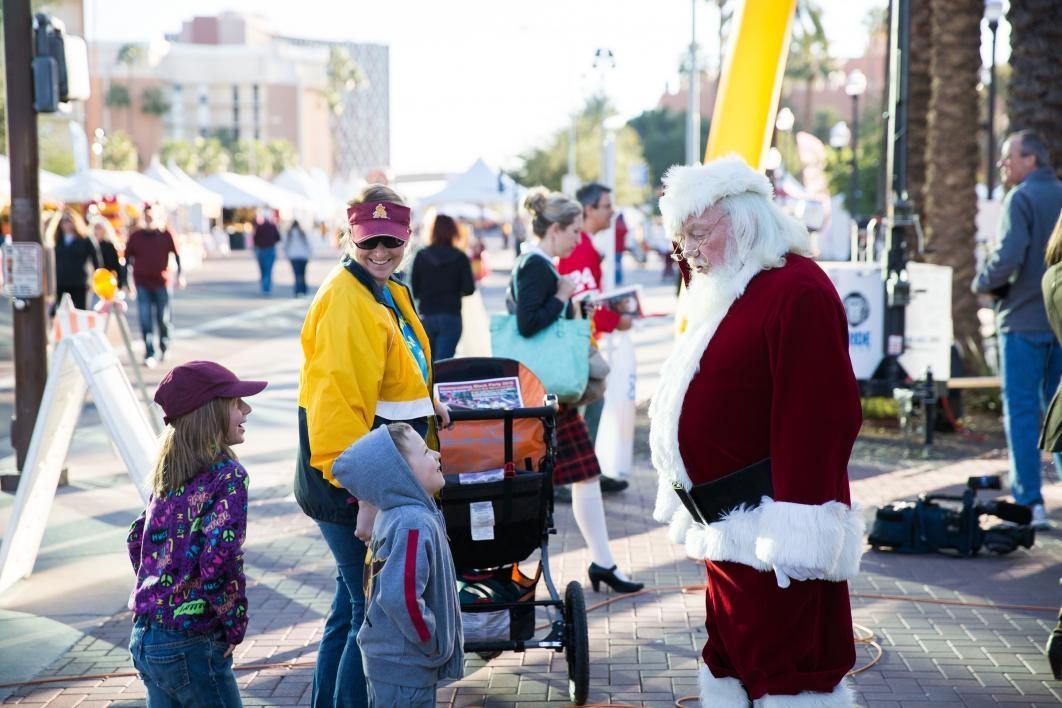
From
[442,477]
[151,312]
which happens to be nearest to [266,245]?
[151,312]

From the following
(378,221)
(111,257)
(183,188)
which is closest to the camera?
(378,221)

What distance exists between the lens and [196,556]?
3402mm

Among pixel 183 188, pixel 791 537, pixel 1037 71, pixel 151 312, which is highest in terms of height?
pixel 1037 71

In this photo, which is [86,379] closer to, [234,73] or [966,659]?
[966,659]

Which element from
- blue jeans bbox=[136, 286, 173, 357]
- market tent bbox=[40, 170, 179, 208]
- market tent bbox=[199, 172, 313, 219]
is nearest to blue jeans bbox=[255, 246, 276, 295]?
market tent bbox=[40, 170, 179, 208]

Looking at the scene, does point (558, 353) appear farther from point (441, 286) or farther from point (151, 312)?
point (151, 312)

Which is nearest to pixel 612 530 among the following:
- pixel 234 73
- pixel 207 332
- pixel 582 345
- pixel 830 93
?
pixel 582 345

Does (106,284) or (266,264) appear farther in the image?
(266,264)

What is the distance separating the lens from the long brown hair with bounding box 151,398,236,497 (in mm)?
3443

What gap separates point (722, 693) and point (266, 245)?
28341mm

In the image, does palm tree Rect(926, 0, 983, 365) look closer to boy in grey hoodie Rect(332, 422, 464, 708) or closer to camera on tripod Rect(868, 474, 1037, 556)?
camera on tripod Rect(868, 474, 1037, 556)

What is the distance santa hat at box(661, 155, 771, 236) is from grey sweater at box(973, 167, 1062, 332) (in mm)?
4016

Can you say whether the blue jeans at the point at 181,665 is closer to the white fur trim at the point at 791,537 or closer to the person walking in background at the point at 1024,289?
the white fur trim at the point at 791,537

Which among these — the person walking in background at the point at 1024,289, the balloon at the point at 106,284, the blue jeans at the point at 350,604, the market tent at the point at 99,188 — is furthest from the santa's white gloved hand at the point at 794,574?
the market tent at the point at 99,188
